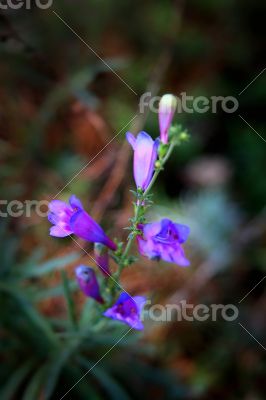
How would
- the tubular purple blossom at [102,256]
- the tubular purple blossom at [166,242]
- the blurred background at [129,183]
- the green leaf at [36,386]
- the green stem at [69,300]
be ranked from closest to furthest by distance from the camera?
the tubular purple blossom at [166,242]
the tubular purple blossom at [102,256]
the green stem at [69,300]
the green leaf at [36,386]
the blurred background at [129,183]

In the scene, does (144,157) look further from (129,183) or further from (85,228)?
(129,183)

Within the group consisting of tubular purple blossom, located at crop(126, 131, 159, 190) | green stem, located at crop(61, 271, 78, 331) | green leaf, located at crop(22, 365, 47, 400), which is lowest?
green leaf, located at crop(22, 365, 47, 400)

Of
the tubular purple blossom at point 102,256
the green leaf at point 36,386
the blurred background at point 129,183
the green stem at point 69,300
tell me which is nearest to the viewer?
the tubular purple blossom at point 102,256

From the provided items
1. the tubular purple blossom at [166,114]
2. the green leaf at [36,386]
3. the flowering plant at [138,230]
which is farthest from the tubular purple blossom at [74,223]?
the green leaf at [36,386]

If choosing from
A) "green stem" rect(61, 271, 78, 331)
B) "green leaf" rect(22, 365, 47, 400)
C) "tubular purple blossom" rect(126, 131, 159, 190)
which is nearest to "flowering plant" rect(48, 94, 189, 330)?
"tubular purple blossom" rect(126, 131, 159, 190)

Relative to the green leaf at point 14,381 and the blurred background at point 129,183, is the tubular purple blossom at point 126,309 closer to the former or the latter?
the blurred background at point 129,183

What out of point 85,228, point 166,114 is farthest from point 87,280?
point 166,114

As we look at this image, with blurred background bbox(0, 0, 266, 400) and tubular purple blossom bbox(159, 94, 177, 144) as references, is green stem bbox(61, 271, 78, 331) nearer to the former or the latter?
blurred background bbox(0, 0, 266, 400)
